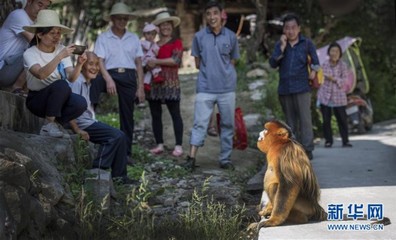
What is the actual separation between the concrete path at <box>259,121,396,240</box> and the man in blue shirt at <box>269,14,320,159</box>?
54 centimetres

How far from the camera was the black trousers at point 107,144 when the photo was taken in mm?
6461

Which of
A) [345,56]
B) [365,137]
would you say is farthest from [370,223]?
[345,56]

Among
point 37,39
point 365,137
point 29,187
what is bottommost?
point 365,137

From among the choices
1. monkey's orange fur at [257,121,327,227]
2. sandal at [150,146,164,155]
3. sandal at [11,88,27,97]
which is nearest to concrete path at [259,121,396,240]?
monkey's orange fur at [257,121,327,227]

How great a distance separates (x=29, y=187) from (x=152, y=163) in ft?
10.8

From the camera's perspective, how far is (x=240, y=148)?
9195mm

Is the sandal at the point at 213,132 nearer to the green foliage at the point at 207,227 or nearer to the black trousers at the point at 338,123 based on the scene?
the black trousers at the point at 338,123

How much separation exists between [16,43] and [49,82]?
0.80 metres

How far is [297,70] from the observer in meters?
8.20

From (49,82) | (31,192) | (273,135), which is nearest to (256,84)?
(49,82)

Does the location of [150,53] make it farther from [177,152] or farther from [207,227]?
[207,227]

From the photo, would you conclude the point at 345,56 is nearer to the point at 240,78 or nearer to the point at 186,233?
the point at 240,78

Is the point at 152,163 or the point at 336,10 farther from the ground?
the point at 336,10

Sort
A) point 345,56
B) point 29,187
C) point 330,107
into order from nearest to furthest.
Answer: point 29,187 → point 330,107 → point 345,56
